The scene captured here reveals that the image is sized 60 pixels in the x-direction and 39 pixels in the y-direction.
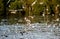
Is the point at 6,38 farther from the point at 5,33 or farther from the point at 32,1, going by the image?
the point at 32,1

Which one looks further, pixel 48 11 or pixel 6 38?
pixel 48 11

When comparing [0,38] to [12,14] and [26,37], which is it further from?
[12,14]

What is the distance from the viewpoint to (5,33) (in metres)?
18.0

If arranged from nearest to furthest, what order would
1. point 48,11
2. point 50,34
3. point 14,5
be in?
point 50,34 < point 48,11 < point 14,5

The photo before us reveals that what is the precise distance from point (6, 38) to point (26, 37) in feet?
3.45

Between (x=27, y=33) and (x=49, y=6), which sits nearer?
(x=27, y=33)

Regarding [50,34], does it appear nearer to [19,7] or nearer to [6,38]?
[6,38]

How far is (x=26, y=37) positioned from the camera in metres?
16.4

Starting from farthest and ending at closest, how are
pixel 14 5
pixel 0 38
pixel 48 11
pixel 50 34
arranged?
1. pixel 14 5
2. pixel 48 11
3. pixel 50 34
4. pixel 0 38

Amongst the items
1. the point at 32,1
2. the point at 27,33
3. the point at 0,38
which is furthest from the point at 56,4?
the point at 0,38

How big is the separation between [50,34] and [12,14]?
625 inches

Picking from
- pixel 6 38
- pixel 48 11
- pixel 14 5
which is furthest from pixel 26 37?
pixel 14 5

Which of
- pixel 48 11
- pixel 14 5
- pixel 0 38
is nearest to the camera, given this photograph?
pixel 0 38

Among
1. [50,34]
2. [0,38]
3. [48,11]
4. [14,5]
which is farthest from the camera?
[14,5]
